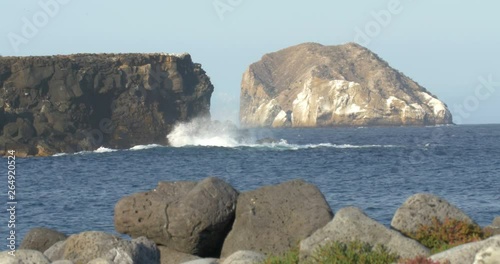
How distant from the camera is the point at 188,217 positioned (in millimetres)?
19578

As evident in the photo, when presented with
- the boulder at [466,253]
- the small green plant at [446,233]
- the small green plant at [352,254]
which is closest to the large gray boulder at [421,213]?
the small green plant at [446,233]

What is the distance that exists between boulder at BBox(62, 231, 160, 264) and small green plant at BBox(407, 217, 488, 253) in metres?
4.85

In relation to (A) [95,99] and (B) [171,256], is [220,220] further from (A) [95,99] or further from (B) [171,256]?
(A) [95,99]

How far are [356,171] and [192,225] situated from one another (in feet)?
120

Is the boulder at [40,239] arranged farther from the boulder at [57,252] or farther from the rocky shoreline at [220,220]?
the boulder at [57,252]

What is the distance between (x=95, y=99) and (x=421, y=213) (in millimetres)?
83203

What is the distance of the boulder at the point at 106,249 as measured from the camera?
1684cm

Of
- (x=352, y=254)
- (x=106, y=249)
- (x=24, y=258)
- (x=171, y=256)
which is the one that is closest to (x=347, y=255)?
(x=352, y=254)

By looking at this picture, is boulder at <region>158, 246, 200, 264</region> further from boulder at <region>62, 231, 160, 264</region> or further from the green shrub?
the green shrub

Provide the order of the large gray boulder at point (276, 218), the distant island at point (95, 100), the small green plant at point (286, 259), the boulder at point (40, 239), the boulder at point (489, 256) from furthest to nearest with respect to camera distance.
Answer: the distant island at point (95, 100)
the boulder at point (40, 239)
the large gray boulder at point (276, 218)
the small green plant at point (286, 259)
the boulder at point (489, 256)

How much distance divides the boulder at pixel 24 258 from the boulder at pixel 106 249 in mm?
737

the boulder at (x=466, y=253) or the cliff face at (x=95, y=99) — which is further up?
the cliff face at (x=95, y=99)

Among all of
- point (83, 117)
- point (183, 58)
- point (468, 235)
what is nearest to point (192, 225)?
point (468, 235)

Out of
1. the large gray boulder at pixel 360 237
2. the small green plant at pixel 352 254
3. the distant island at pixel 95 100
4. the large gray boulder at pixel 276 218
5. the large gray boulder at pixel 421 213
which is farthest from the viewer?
the distant island at pixel 95 100
